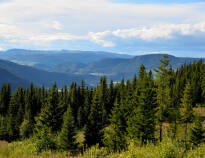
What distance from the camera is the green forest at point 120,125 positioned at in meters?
9.91

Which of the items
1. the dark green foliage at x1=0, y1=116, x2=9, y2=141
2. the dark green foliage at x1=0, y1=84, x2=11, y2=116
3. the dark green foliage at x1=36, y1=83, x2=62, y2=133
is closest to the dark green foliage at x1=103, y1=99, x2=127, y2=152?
the dark green foliage at x1=36, y1=83, x2=62, y2=133

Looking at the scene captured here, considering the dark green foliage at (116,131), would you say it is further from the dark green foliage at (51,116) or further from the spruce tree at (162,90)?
the dark green foliage at (51,116)

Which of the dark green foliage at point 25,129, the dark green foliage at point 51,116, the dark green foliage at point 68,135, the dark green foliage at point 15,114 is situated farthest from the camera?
the dark green foliage at point 25,129

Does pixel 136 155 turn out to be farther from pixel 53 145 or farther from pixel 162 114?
pixel 162 114

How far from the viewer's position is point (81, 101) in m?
104

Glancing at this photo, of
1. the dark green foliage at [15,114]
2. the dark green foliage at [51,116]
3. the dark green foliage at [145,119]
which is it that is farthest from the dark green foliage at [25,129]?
the dark green foliage at [145,119]

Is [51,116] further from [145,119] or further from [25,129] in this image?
[145,119]

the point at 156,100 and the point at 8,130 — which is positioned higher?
the point at 156,100

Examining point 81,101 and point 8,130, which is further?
point 81,101

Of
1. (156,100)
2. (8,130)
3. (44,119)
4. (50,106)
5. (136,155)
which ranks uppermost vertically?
(136,155)

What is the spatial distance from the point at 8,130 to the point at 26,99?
3092 cm

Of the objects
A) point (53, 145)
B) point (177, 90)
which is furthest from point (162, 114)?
point (177, 90)

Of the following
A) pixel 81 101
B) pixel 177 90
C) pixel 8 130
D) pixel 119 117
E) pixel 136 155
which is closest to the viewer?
pixel 136 155

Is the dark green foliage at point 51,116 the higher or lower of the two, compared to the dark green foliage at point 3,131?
higher
